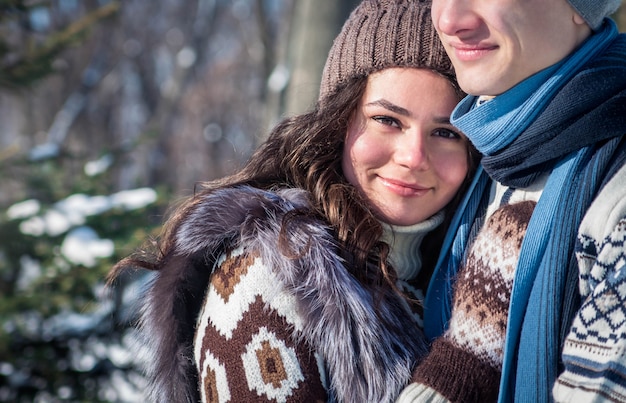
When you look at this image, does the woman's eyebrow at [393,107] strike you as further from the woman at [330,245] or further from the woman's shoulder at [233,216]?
the woman's shoulder at [233,216]

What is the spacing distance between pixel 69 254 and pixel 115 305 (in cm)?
40

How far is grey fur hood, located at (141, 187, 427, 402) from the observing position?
203cm

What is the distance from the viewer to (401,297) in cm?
227

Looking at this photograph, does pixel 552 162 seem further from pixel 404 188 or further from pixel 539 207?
pixel 404 188

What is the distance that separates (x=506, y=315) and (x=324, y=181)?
804 millimetres

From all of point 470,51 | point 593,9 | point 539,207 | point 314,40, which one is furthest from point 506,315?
point 314,40

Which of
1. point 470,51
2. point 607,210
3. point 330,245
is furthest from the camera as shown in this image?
point 330,245

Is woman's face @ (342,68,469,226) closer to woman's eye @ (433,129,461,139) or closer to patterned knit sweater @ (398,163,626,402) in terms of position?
woman's eye @ (433,129,461,139)

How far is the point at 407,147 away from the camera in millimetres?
2232

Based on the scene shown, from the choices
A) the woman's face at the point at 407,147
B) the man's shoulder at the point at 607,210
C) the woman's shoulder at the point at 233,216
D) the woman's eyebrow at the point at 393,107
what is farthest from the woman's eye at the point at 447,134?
the man's shoulder at the point at 607,210

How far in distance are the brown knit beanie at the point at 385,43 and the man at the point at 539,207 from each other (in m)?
0.19

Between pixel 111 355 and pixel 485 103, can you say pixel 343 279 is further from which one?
pixel 111 355

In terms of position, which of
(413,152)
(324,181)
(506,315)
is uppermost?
(413,152)

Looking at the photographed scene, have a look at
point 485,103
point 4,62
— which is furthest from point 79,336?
point 485,103
